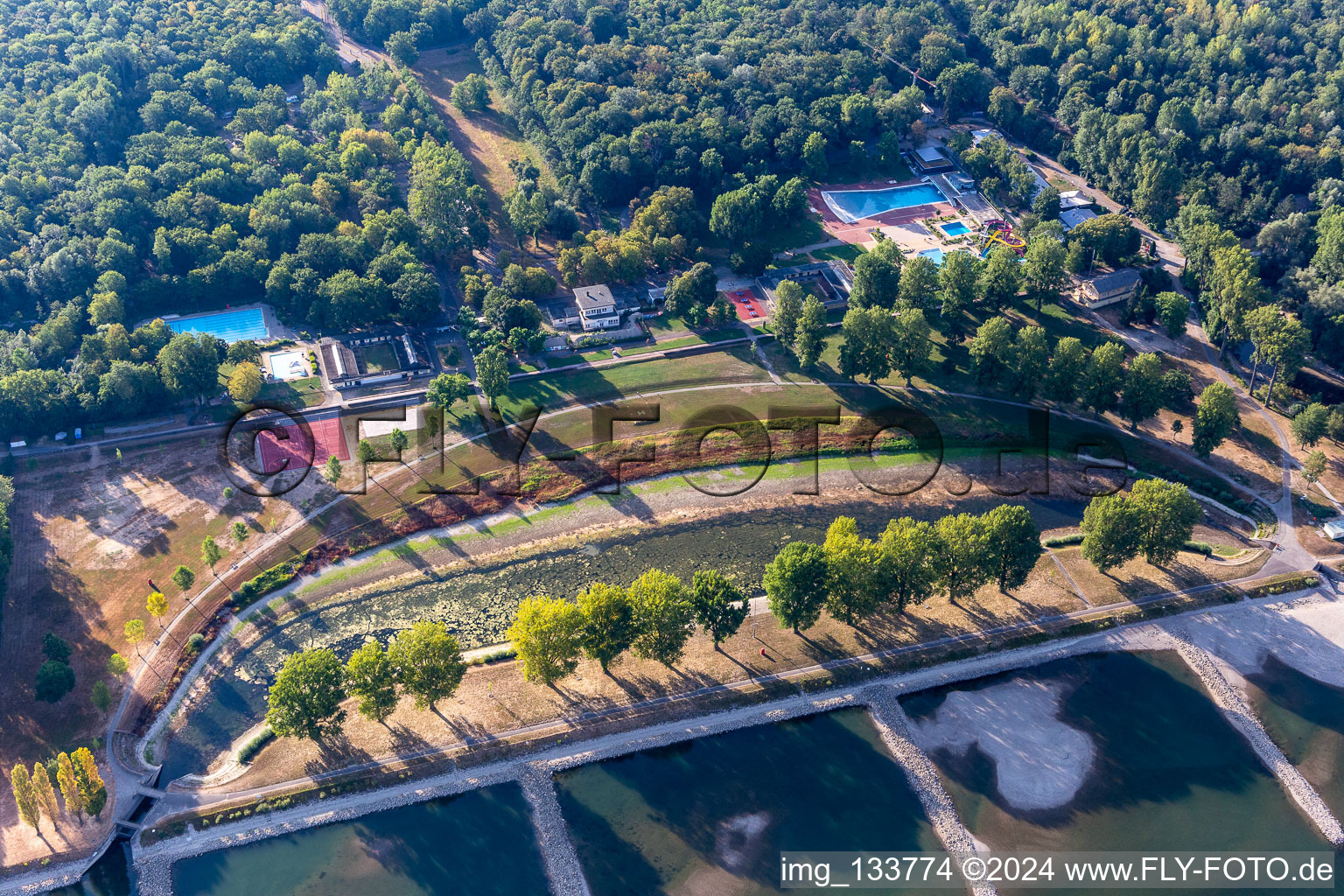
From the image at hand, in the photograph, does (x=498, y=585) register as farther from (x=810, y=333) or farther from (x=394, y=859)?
(x=810, y=333)

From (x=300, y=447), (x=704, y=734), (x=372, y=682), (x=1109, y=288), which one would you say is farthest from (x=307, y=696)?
(x=1109, y=288)

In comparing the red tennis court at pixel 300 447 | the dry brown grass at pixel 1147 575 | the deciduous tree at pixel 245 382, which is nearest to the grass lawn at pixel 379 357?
the red tennis court at pixel 300 447

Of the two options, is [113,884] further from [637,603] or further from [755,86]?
[755,86]

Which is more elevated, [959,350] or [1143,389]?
A: [1143,389]

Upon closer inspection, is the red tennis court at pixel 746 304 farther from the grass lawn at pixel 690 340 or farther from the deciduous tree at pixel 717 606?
the deciduous tree at pixel 717 606

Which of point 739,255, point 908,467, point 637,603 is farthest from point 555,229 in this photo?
point 637,603

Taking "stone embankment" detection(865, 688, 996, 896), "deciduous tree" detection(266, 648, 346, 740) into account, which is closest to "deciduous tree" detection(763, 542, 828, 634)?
"stone embankment" detection(865, 688, 996, 896)
